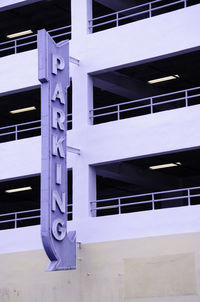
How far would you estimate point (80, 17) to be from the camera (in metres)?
34.9

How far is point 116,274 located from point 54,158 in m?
4.68

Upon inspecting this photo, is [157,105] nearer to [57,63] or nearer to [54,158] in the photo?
[57,63]

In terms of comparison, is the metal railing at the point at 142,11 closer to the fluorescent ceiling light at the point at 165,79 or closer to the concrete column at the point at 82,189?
the fluorescent ceiling light at the point at 165,79

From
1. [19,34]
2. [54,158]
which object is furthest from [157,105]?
[54,158]

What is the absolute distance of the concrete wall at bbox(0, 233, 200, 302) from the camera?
28.7 m

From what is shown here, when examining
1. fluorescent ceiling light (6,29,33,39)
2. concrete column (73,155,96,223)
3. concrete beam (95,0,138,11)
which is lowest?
concrete column (73,155,96,223)

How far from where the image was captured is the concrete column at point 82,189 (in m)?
32.2

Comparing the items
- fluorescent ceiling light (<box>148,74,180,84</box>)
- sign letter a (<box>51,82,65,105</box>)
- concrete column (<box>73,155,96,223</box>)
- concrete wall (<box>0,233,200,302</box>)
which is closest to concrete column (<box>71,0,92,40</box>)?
sign letter a (<box>51,82,65,105</box>)

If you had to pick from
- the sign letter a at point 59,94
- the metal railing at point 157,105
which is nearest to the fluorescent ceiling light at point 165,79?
the metal railing at point 157,105

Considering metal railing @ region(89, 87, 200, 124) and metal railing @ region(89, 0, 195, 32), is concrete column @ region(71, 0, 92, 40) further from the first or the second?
metal railing @ region(89, 87, 200, 124)

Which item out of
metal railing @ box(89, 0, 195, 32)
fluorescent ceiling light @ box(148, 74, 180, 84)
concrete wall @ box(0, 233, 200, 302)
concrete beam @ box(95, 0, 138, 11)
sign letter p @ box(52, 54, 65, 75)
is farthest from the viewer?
Result: fluorescent ceiling light @ box(148, 74, 180, 84)

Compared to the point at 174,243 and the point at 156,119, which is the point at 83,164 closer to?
the point at 156,119

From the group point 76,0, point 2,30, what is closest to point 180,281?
point 76,0

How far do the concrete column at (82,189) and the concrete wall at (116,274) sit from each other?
4.94ft
